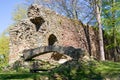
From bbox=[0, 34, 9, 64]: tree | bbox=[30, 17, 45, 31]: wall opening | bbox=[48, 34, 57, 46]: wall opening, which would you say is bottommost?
bbox=[0, 34, 9, 64]: tree

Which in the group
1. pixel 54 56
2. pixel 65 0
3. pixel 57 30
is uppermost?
pixel 65 0

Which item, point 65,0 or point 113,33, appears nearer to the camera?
point 113,33

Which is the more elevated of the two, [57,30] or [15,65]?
[57,30]

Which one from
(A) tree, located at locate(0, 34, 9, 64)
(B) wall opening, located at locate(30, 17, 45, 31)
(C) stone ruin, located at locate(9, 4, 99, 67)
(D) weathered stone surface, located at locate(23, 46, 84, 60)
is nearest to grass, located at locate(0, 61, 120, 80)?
(D) weathered stone surface, located at locate(23, 46, 84, 60)

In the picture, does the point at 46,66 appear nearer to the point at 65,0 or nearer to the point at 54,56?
the point at 54,56

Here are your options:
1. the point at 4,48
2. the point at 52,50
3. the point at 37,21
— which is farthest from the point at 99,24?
the point at 4,48

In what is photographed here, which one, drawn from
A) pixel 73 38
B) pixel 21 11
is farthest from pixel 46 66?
pixel 21 11

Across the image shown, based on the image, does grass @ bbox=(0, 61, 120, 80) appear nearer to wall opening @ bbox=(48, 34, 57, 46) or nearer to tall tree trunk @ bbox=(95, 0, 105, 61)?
wall opening @ bbox=(48, 34, 57, 46)

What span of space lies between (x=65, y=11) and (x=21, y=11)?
17.6ft

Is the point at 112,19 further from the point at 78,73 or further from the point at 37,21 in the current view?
the point at 78,73

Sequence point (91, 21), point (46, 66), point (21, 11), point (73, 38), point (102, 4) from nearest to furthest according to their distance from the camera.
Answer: point (46, 66)
point (73, 38)
point (102, 4)
point (91, 21)
point (21, 11)

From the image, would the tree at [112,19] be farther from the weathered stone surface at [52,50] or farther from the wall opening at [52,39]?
the weathered stone surface at [52,50]

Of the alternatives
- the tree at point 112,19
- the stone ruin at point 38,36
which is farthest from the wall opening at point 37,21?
the tree at point 112,19

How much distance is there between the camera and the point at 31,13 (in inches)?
823
